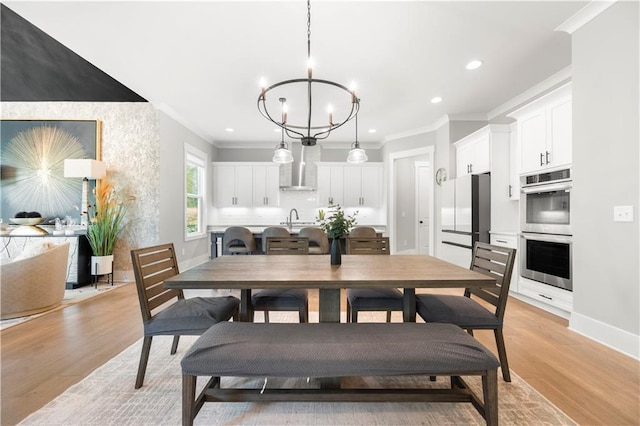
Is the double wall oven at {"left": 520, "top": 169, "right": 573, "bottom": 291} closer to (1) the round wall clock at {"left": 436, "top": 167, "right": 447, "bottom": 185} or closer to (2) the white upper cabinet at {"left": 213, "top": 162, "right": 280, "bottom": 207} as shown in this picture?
(1) the round wall clock at {"left": 436, "top": 167, "right": 447, "bottom": 185}

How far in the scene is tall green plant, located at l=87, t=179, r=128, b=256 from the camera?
3.93 metres

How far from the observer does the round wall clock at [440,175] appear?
16.9 feet

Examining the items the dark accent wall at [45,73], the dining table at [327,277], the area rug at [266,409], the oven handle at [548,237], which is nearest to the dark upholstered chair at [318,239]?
the dining table at [327,277]

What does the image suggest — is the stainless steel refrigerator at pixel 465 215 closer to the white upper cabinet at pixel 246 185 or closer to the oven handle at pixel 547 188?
the oven handle at pixel 547 188

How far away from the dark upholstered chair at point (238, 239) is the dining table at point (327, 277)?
170 cm

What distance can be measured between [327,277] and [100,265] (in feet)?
13.2

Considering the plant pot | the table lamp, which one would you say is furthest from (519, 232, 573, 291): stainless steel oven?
the table lamp

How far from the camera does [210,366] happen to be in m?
1.18

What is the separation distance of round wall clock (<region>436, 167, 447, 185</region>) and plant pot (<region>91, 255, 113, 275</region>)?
5708 millimetres

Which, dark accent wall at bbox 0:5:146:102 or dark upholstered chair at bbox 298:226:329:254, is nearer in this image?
dark upholstered chair at bbox 298:226:329:254

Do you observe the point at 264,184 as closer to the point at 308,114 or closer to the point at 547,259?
the point at 308,114

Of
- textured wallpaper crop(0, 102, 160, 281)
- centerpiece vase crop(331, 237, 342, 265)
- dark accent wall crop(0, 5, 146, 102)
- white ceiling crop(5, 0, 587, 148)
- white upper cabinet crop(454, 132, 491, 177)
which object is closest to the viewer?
centerpiece vase crop(331, 237, 342, 265)

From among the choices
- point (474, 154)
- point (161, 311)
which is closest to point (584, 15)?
point (474, 154)

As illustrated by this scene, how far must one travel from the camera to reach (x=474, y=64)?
10.7 ft
